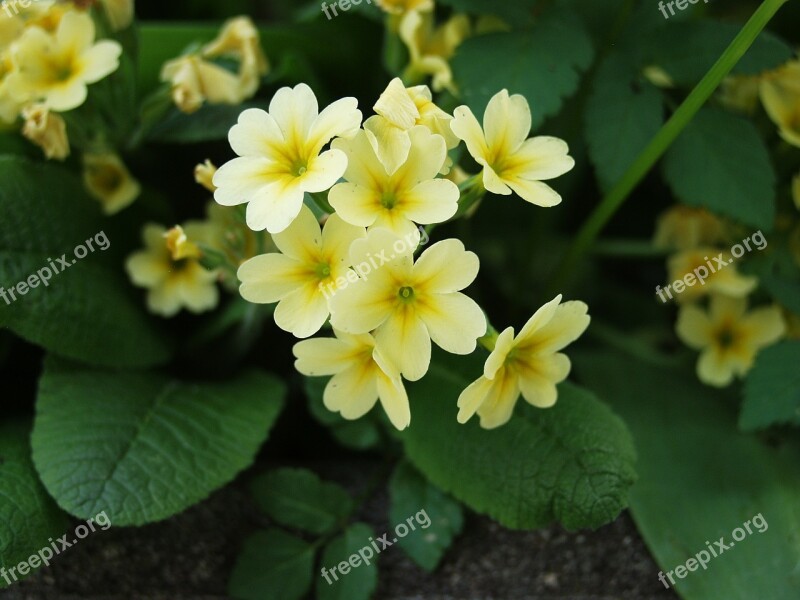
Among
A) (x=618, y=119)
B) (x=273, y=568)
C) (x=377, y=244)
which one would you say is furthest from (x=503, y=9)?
(x=273, y=568)

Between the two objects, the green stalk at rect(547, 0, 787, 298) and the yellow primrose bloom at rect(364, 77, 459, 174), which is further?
the green stalk at rect(547, 0, 787, 298)

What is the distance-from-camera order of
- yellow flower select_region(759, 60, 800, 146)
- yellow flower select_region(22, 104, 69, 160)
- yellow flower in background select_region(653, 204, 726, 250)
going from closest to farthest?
yellow flower select_region(22, 104, 69, 160) → yellow flower select_region(759, 60, 800, 146) → yellow flower in background select_region(653, 204, 726, 250)

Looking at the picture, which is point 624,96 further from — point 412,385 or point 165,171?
point 165,171

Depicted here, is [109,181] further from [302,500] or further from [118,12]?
[302,500]

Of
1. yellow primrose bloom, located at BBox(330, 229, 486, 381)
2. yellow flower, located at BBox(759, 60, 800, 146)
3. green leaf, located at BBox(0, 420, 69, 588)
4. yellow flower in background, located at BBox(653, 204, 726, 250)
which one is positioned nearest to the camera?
yellow primrose bloom, located at BBox(330, 229, 486, 381)

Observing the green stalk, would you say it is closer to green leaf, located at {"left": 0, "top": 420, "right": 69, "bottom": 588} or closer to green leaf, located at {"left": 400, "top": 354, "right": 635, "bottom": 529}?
green leaf, located at {"left": 400, "top": 354, "right": 635, "bottom": 529}

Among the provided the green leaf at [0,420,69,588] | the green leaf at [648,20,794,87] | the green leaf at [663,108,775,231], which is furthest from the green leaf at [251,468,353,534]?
the green leaf at [648,20,794,87]
